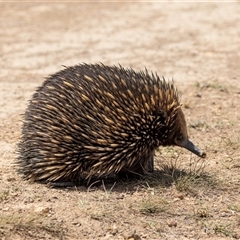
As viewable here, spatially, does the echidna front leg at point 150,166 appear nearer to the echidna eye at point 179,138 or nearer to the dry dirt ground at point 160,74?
the dry dirt ground at point 160,74

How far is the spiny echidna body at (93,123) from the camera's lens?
239 inches

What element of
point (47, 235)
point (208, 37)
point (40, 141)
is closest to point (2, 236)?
point (47, 235)

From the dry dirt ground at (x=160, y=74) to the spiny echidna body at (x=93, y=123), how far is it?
23cm

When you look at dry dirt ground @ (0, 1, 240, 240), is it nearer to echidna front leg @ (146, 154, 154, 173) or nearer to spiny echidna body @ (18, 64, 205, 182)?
echidna front leg @ (146, 154, 154, 173)

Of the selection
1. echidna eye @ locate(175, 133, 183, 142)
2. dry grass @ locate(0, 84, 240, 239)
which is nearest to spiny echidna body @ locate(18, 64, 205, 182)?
echidna eye @ locate(175, 133, 183, 142)

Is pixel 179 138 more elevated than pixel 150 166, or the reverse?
pixel 179 138

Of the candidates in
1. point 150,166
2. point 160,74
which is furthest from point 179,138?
point 160,74

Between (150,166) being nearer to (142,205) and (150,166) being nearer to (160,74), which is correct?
(142,205)

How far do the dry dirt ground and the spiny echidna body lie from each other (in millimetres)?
232

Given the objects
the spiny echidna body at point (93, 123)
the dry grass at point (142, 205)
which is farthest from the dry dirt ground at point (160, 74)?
the spiny echidna body at point (93, 123)

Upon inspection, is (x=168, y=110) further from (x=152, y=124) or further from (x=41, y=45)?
(x=41, y=45)

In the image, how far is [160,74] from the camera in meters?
11.2

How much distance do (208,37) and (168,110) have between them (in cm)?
771

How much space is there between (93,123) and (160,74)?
17.3 ft
